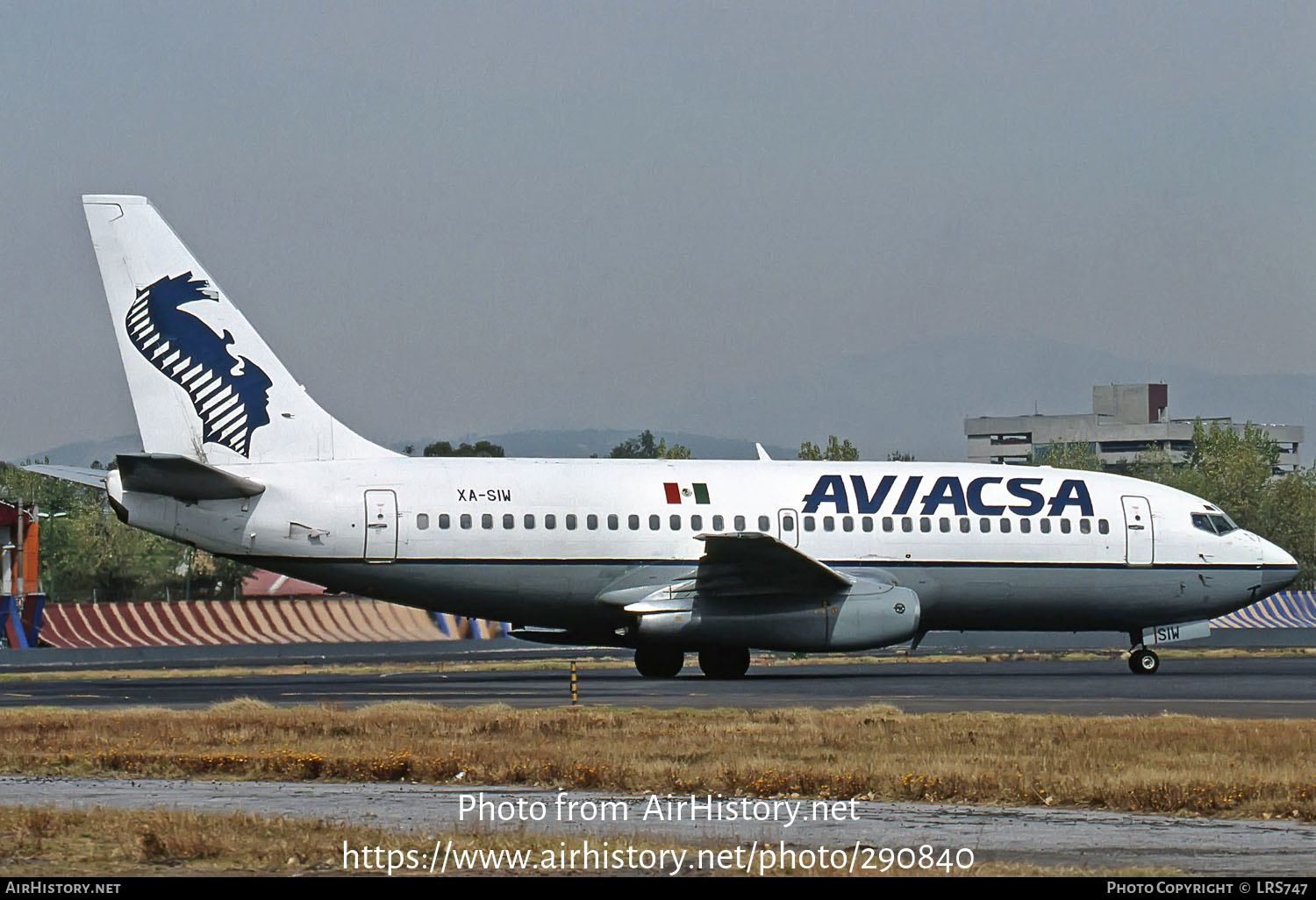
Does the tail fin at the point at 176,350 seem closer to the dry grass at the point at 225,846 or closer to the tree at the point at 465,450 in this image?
the dry grass at the point at 225,846

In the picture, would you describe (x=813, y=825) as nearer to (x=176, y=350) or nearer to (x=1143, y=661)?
(x=176, y=350)

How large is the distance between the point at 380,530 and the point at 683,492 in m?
5.66

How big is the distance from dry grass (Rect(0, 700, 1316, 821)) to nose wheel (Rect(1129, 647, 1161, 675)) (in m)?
13.4

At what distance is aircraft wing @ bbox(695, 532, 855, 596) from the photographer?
31.0 meters

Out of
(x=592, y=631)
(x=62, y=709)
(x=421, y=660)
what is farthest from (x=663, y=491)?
(x=421, y=660)

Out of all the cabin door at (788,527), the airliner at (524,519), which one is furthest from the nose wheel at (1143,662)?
the cabin door at (788,527)

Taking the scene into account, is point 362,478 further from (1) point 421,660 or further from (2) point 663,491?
(1) point 421,660

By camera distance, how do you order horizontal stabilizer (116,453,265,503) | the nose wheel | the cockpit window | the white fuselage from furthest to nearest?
the cockpit window < the nose wheel < the white fuselage < horizontal stabilizer (116,453,265,503)

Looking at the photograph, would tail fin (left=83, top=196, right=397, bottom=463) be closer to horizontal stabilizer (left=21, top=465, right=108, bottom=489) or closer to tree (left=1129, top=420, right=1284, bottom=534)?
horizontal stabilizer (left=21, top=465, right=108, bottom=489)

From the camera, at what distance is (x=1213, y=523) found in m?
36.8

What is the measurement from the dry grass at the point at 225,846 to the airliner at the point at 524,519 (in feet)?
61.2

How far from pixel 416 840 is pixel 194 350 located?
A: 73.2 ft

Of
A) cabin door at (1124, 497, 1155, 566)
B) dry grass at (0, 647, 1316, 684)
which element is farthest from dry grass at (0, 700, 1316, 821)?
dry grass at (0, 647, 1316, 684)

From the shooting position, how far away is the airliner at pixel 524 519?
3120 centimetres
